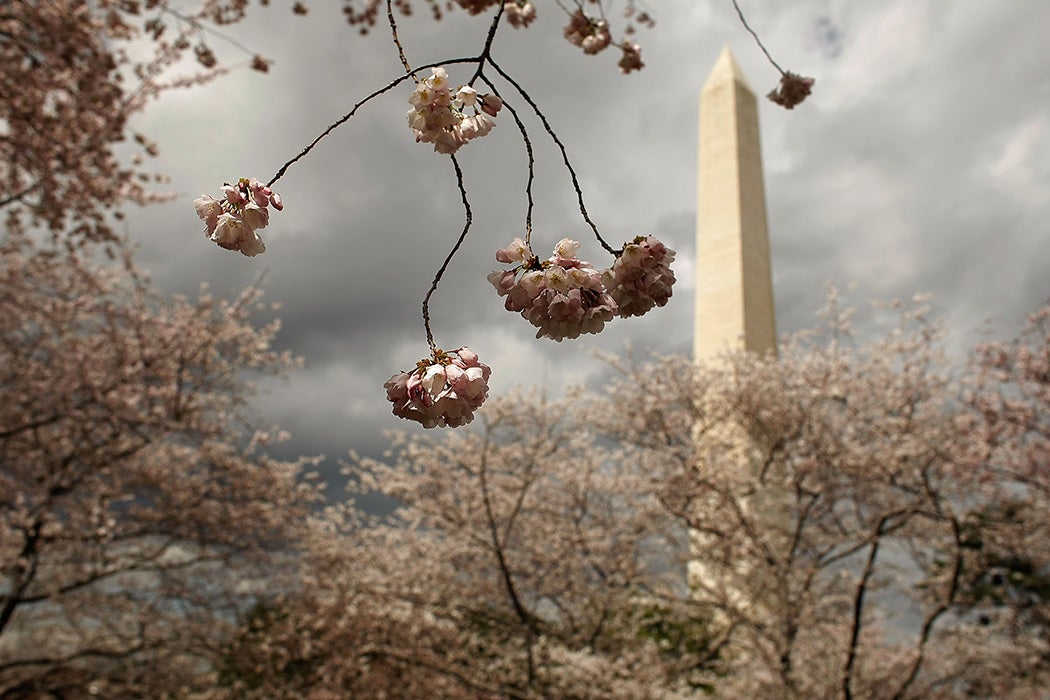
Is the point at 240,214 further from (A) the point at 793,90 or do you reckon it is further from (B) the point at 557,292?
(A) the point at 793,90

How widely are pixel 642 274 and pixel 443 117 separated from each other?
35 cm

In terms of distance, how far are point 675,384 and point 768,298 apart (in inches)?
179

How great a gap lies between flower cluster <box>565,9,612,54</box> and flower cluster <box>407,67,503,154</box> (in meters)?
1.38

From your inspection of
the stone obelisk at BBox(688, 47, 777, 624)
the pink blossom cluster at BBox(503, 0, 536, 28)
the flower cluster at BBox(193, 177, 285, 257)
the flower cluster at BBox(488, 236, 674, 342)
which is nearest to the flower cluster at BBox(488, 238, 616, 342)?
the flower cluster at BBox(488, 236, 674, 342)

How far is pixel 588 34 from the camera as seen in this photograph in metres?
2.17

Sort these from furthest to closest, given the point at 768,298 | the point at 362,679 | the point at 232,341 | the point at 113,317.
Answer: the point at 768,298
the point at 232,341
the point at 362,679
the point at 113,317

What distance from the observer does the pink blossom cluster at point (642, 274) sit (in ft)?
3.12

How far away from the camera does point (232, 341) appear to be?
791cm

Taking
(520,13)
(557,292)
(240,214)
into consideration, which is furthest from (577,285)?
(520,13)

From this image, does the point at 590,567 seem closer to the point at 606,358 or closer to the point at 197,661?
the point at 606,358

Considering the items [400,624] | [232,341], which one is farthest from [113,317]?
[400,624]

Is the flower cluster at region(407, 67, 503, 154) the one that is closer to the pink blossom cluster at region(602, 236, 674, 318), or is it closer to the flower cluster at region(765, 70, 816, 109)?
the pink blossom cluster at region(602, 236, 674, 318)

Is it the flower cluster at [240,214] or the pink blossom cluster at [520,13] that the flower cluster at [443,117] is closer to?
the flower cluster at [240,214]

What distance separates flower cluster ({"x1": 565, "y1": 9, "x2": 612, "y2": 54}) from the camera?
216cm
